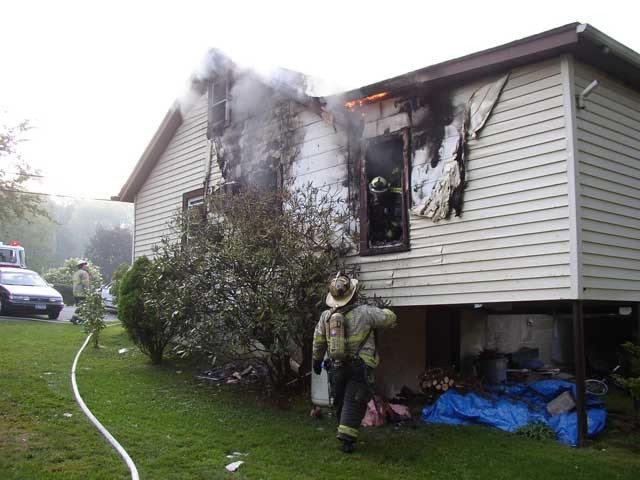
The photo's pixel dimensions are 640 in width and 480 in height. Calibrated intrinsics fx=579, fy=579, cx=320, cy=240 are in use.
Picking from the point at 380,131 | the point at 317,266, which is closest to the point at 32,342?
the point at 317,266

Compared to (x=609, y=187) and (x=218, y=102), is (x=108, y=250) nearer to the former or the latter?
(x=218, y=102)

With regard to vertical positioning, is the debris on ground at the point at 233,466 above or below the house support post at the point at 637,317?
below

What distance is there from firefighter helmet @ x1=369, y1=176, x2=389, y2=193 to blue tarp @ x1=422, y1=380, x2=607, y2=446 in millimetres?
3163

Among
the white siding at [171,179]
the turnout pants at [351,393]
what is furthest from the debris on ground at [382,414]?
the white siding at [171,179]

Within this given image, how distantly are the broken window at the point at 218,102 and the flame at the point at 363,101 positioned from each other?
350 centimetres

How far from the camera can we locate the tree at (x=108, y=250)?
5403cm

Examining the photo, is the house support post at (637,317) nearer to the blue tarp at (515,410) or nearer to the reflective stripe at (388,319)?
the blue tarp at (515,410)

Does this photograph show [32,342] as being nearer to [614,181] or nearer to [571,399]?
[571,399]

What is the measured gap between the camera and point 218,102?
40.3 ft

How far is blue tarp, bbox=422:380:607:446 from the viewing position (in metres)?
6.86

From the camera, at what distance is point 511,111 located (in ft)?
24.8

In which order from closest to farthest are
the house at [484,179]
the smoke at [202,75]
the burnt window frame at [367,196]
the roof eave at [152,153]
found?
the house at [484,179] < the burnt window frame at [367,196] < the smoke at [202,75] < the roof eave at [152,153]

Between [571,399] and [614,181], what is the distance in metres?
2.87

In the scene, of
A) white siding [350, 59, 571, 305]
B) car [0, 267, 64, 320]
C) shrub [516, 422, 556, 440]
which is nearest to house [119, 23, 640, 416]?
white siding [350, 59, 571, 305]
